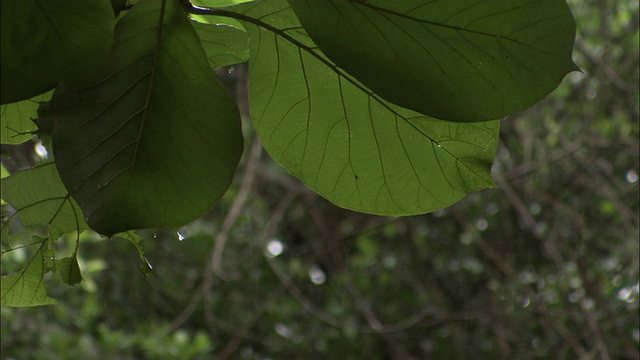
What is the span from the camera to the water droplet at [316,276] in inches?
135

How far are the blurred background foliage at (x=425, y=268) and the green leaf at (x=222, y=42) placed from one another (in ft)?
5.99

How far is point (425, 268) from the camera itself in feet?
10.7

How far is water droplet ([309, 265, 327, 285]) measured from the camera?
344cm

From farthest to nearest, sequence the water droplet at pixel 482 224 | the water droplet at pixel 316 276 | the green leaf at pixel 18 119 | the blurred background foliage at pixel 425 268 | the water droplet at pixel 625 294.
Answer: the water droplet at pixel 316 276 < the water droplet at pixel 482 224 < the blurred background foliage at pixel 425 268 < the water droplet at pixel 625 294 < the green leaf at pixel 18 119

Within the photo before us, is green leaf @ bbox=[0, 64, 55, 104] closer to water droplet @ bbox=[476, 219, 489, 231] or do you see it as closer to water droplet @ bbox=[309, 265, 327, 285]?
water droplet @ bbox=[476, 219, 489, 231]

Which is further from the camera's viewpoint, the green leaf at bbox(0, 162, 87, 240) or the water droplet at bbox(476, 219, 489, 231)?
the water droplet at bbox(476, 219, 489, 231)

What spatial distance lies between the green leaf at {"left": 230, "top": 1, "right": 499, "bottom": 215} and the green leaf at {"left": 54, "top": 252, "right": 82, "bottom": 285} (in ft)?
0.46

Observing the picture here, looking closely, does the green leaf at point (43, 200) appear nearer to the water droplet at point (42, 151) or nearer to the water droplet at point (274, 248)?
the water droplet at point (42, 151)

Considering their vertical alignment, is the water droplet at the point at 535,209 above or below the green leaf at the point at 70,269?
above

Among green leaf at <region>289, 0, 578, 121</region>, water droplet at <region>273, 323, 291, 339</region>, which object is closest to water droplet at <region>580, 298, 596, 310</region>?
water droplet at <region>273, 323, 291, 339</region>

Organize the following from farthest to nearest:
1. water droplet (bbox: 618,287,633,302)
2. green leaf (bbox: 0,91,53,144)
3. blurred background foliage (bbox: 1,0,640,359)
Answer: blurred background foliage (bbox: 1,0,640,359) → water droplet (bbox: 618,287,633,302) → green leaf (bbox: 0,91,53,144)

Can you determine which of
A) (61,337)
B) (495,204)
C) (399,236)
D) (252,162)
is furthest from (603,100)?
(61,337)

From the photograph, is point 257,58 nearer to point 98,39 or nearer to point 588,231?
point 98,39

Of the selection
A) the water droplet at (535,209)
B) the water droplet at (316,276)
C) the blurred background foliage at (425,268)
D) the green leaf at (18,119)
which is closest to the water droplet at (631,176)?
the blurred background foliage at (425,268)
